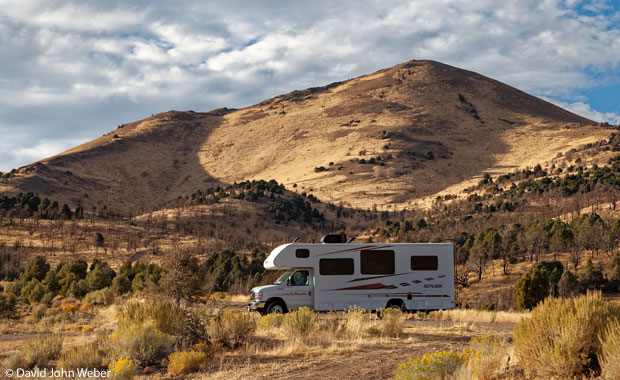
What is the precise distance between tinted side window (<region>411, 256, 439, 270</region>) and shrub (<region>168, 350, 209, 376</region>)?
11.2m

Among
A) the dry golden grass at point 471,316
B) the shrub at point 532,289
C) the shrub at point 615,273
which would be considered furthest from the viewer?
the shrub at point 615,273

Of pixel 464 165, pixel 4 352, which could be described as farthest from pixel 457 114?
pixel 4 352

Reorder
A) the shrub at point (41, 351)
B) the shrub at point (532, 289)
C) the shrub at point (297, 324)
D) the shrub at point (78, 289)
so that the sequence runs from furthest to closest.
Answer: the shrub at point (78, 289), the shrub at point (532, 289), the shrub at point (297, 324), the shrub at point (41, 351)

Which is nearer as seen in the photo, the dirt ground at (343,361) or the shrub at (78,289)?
the dirt ground at (343,361)

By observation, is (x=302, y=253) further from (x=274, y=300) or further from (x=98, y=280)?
(x=98, y=280)

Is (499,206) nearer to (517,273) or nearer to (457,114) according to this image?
(517,273)

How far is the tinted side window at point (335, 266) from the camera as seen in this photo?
66.3ft

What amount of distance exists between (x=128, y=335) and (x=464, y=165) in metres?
107

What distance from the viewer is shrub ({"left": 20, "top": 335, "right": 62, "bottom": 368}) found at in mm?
12766

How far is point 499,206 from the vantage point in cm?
6925

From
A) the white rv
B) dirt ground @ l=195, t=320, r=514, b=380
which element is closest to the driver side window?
the white rv

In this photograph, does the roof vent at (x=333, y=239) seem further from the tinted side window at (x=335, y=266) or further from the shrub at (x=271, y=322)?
the shrub at (x=271, y=322)

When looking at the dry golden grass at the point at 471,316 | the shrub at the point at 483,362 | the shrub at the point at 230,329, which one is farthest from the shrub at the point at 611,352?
the dry golden grass at the point at 471,316

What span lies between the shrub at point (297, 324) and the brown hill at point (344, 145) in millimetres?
76816
